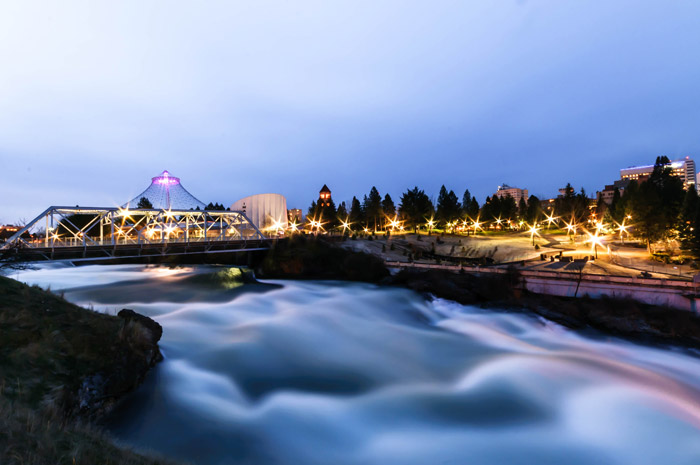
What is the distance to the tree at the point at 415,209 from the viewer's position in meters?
85.8

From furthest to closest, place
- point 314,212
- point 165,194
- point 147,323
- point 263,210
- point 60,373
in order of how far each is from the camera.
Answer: point 314,212 → point 263,210 → point 165,194 → point 147,323 → point 60,373

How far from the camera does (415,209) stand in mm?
85750

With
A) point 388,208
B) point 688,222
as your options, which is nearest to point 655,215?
point 688,222

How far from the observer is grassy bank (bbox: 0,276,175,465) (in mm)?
6324

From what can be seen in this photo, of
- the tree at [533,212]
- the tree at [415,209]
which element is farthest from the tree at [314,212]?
the tree at [533,212]

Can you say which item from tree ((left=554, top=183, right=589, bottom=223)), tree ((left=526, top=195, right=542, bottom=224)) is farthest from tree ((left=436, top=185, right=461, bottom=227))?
tree ((left=554, top=183, right=589, bottom=223))

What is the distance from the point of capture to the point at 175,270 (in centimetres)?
5325

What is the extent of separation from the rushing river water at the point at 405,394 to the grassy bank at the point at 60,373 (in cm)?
119

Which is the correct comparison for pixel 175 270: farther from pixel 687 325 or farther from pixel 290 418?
pixel 687 325

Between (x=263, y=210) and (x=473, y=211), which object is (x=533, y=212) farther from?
(x=263, y=210)

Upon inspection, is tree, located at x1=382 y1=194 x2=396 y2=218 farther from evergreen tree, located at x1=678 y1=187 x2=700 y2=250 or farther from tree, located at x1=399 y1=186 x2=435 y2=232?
evergreen tree, located at x1=678 y1=187 x2=700 y2=250

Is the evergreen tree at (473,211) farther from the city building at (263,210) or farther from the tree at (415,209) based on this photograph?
the city building at (263,210)

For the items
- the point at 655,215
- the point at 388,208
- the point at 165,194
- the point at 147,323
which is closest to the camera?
the point at 147,323

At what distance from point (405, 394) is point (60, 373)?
12.5 m
